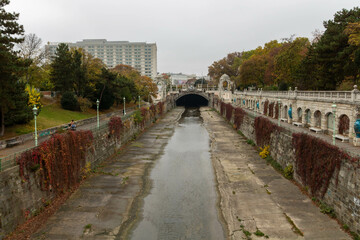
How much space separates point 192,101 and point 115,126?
5050 inches

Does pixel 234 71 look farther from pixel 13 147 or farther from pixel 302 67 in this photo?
pixel 13 147

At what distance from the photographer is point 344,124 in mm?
26188

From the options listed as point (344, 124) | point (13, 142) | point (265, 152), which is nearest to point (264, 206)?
point (344, 124)

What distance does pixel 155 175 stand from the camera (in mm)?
28578

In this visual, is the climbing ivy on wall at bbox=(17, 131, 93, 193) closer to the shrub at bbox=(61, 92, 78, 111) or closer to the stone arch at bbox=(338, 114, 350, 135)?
the stone arch at bbox=(338, 114, 350, 135)

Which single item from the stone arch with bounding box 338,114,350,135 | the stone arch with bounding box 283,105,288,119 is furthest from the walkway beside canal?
the stone arch with bounding box 283,105,288,119

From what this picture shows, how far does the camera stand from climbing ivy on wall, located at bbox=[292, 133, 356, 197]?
1797 cm

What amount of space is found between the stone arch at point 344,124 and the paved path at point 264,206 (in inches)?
289

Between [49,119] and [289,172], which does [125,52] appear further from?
[289,172]

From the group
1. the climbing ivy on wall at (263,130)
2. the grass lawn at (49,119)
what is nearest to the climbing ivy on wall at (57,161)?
the grass lawn at (49,119)

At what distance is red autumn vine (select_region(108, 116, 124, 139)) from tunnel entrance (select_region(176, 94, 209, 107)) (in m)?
118

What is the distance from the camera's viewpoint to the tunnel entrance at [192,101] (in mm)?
157625

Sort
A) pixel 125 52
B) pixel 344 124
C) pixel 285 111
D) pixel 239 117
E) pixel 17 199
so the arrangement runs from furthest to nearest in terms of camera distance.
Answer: pixel 125 52 → pixel 239 117 → pixel 285 111 → pixel 344 124 → pixel 17 199

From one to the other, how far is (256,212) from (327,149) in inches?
258
